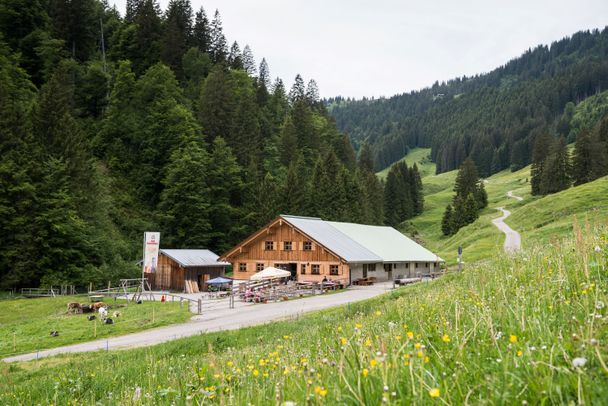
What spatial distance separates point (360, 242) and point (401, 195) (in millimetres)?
77100

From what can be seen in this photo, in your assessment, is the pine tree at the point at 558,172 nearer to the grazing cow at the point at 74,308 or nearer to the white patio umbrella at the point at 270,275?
the white patio umbrella at the point at 270,275

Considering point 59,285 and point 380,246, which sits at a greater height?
point 380,246

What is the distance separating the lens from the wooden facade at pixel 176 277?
54.5 m

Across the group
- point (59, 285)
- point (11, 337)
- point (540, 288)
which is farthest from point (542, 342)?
point (59, 285)

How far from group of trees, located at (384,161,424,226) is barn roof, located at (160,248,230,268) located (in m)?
75.0

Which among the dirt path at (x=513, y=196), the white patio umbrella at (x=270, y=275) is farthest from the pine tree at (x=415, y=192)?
the white patio umbrella at (x=270, y=275)

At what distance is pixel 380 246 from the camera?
2360 inches

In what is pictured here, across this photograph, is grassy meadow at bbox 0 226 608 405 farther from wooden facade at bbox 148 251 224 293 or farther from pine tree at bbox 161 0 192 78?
pine tree at bbox 161 0 192 78

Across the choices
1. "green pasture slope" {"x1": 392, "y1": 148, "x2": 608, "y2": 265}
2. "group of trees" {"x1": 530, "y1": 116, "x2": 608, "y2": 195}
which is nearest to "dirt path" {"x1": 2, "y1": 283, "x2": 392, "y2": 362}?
"green pasture slope" {"x1": 392, "y1": 148, "x2": 608, "y2": 265}

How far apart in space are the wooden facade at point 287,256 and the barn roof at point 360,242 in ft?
3.28

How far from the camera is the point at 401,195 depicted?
431ft

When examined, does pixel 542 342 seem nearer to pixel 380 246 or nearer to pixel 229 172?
pixel 380 246

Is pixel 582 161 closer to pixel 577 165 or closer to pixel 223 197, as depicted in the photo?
pixel 577 165

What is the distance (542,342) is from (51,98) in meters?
68.2
